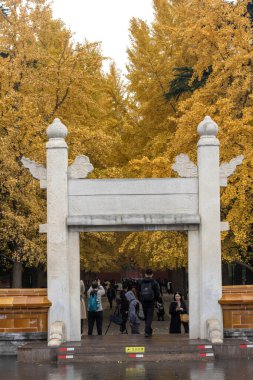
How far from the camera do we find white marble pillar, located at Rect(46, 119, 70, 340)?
61.3 ft

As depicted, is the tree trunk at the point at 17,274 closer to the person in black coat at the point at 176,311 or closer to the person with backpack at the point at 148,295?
the person in black coat at the point at 176,311

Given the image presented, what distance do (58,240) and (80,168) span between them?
1.69 metres

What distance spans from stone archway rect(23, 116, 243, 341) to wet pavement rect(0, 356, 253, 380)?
8.55ft

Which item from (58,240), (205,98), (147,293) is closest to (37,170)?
(58,240)

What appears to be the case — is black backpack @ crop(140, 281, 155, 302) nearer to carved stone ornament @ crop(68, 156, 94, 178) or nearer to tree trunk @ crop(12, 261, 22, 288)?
carved stone ornament @ crop(68, 156, 94, 178)

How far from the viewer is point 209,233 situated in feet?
61.6

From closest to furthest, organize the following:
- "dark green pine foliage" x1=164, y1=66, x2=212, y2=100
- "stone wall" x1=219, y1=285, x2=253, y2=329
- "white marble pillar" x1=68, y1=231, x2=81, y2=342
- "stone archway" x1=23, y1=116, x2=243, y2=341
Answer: "stone wall" x1=219, y1=285, x2=253, y2=329 < "stone archway" x1=23, y1=116, x2=243, y2=341 < "white marble pillar" x1=68, y1=231, x2=81, y2=342 < "dark green pine foliage" x1=164, y1=66, x2=212, y2=100

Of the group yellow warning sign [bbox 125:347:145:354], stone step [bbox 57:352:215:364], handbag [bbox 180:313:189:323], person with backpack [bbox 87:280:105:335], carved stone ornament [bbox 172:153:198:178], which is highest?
carved stone ornament [bbox 172:153:198:178]

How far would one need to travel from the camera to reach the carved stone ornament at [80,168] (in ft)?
62.1

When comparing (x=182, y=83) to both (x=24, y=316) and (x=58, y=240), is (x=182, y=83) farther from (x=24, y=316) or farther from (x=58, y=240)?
(x=24, y=316)

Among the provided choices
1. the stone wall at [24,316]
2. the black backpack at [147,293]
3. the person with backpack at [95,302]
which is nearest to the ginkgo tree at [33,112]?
the person with backpack at [95,302]

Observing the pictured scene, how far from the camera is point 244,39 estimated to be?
91.9ft

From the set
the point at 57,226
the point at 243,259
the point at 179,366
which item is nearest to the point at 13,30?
the point at 243,259

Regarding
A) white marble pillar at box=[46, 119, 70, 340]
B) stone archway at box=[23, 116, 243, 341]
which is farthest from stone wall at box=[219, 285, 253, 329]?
white marble pillar at box=[46, 119, 70, 340]
